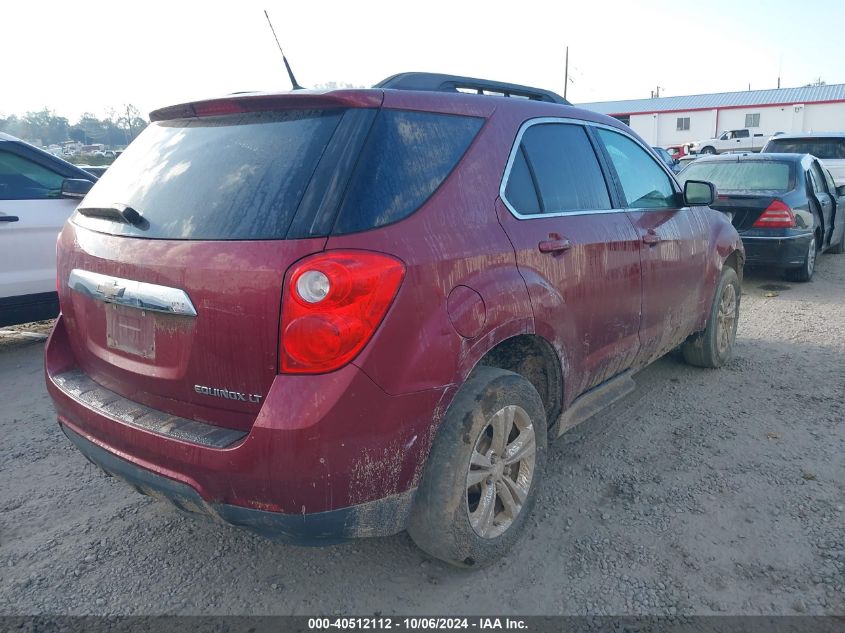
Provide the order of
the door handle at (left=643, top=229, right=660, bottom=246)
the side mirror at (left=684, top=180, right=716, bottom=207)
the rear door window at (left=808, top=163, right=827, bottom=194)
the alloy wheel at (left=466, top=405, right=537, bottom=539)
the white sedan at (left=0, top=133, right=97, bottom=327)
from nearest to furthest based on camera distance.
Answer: the alloy wheel at (left=466, top=405, right=537, bottom=539)
the door handle at (left=643, top=229, right=660, bottom=246)
the side mirror at (left=684, top=180, right=716, bottom=207)
the white sedan at (left=0, top=133, right=97, bottom=327)
the rear door window at (left=808, top=163, right=827, bottom=194)

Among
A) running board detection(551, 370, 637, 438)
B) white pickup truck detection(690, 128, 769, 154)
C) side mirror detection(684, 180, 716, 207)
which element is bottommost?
white pickup truck detection(690, 128, 769, 154)

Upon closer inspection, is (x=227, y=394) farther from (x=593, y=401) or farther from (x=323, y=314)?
(x=593, y=401)

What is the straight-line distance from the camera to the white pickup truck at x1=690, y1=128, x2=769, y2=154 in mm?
37156

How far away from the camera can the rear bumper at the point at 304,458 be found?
78.1 inches

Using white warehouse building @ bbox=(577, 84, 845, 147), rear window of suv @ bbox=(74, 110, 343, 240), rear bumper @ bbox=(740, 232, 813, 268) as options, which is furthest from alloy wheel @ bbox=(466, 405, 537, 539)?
white warehouse building @ bbox=(577, 84, 845, 147)

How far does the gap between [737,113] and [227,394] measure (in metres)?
52.5

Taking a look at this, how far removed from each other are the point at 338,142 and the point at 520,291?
909mm

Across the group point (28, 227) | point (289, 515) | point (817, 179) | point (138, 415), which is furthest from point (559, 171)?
point (817, 179)

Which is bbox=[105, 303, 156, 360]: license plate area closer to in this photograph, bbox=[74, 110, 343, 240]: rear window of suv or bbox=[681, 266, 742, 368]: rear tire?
bbox=[74, 110, 343, 240]: rear window of suv

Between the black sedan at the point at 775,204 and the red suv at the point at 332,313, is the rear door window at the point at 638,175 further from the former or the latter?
the black sedan at the point at 775,204

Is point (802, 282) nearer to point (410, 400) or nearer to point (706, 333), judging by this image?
point (706, 333)

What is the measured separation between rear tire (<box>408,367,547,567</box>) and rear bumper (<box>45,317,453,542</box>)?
10 cm

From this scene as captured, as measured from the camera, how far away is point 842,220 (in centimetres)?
969

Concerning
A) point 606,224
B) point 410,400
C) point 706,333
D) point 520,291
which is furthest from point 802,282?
point 410,400
